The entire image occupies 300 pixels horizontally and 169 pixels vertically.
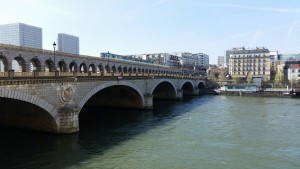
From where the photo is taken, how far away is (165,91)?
90.1 metres

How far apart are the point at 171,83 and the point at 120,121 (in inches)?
1508

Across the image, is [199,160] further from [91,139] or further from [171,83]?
[171,83]

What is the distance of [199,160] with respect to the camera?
25.7 m

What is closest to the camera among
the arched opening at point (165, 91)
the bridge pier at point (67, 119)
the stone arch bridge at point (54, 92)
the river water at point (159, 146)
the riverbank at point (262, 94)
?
the river water at point (159, 146)

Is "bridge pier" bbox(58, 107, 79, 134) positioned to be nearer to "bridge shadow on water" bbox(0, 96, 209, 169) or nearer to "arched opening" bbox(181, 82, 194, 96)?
"bridge shadow on water" bbox(0, 96, 209, 169)

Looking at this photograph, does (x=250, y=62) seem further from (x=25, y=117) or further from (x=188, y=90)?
(x=25, y=117)

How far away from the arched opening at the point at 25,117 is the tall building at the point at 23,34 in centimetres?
11527

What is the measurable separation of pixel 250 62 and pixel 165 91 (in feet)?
352

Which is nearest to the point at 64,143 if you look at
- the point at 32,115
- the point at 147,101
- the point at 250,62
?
the point at 32,115

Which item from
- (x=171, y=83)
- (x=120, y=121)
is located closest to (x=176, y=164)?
(x=120, y=121)

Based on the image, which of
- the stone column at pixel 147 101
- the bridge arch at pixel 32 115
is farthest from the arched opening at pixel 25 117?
the stone column at pixel 147 101

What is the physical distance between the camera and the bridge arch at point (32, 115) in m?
30.5

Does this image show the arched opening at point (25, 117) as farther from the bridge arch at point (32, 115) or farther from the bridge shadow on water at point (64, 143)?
the bridge shadow on water at point (64, 143)

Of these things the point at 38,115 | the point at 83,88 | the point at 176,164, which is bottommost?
the point at 176,164
